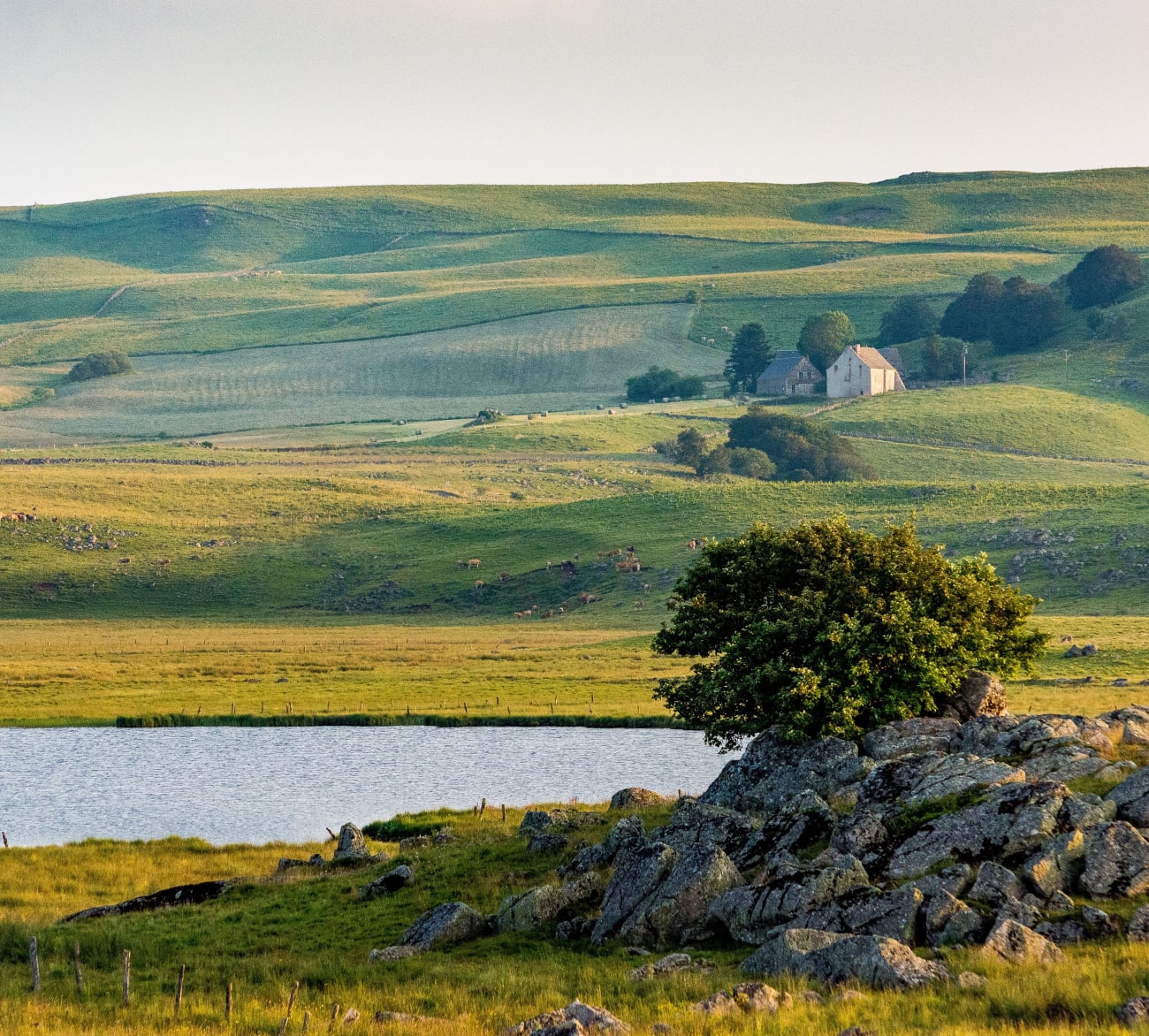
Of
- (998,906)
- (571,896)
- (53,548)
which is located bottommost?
(53,548)

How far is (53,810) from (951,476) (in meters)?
112

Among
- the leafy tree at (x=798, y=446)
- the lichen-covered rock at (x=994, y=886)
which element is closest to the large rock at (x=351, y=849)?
the lichen-covered rock at (x=994, y=886)

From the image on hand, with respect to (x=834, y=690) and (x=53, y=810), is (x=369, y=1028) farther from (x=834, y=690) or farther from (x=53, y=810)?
(x=53, y=810)

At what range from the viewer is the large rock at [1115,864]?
25375 mm

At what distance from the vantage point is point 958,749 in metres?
35.0

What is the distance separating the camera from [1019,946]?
915 inches

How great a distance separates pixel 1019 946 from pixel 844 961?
8.23ft

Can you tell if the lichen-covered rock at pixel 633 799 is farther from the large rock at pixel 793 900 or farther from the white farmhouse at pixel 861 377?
the white farmhouse at pixel 861 377

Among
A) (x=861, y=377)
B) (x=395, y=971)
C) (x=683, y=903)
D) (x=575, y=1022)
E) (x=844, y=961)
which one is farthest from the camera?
(x=861, y=377)

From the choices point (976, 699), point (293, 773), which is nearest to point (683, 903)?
point (976, 699)

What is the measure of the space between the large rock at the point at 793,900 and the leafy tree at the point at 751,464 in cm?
12423

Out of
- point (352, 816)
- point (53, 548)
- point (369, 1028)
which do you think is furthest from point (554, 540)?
point (369, 1028)

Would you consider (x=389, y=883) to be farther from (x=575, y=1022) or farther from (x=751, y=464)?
(x=751, y=464)

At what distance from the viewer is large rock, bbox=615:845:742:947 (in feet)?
91.4
